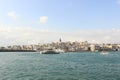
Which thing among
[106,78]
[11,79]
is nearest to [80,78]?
[106,78]

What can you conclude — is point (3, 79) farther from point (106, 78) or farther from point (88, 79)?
point (106, 78)

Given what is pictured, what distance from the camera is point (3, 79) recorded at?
44.5 m

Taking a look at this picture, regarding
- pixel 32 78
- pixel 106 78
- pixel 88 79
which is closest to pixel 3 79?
pixel 32 78

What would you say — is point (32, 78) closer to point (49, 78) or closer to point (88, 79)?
point (49, 78)

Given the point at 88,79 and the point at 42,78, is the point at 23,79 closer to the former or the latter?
the point at 42,78

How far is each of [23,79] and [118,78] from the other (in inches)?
641

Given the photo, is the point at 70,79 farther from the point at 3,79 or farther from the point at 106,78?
the point at 3,79

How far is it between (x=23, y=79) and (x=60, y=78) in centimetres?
637

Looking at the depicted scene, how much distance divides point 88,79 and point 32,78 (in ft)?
31.5

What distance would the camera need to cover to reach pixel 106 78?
45.3 m

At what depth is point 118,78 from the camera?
4512 cm

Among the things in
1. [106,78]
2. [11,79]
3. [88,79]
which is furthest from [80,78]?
[11,79]

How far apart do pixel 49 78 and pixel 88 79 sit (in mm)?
6705

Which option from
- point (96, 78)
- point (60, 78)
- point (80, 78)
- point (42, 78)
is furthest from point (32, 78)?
point (96, 78)
